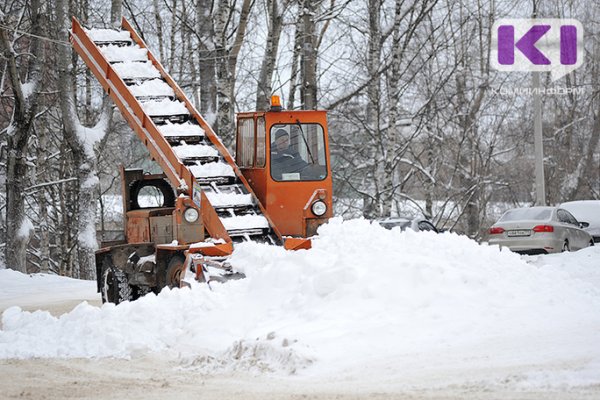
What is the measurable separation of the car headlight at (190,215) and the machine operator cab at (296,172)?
123 centimetres

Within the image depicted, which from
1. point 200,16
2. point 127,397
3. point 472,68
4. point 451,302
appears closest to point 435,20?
point 472,68

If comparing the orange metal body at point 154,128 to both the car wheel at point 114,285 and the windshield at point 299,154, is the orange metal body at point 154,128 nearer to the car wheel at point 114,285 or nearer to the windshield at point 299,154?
the windshield at point 299,154

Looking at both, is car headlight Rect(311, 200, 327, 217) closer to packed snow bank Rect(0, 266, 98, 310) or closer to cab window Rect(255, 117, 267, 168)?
cab window Rect(255, 117, 267, 168)

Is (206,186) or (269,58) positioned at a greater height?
(269,58)

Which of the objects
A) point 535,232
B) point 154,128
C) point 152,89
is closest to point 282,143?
point 154,128

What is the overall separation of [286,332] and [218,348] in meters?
0.86

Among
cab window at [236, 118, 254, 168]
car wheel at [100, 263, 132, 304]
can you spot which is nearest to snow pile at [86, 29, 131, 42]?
cab window at [236, 118, 254, 168]

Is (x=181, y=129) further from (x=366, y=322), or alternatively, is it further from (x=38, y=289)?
(x=38, y=289)

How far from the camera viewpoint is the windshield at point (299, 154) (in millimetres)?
14297

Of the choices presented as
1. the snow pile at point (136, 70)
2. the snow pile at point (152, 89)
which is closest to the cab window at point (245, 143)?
the snow pile at point (152, 89)

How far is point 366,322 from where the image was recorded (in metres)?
9.88

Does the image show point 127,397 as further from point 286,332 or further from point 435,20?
point 435,20

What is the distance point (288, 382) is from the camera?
845 centimetres

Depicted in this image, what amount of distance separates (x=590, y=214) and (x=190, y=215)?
68.0ft
